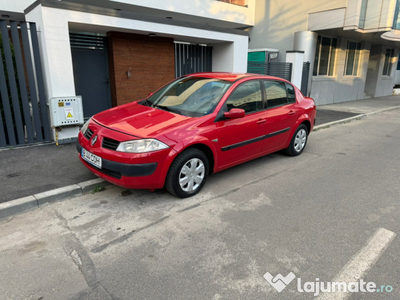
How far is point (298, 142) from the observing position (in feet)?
20.1

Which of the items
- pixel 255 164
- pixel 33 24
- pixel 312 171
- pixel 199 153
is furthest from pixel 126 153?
pixel 33 24

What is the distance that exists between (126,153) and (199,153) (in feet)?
3.29

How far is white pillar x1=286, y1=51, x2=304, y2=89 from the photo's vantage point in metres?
11.5

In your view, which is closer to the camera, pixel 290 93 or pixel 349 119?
pixel 290 93

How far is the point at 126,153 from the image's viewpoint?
3564mm

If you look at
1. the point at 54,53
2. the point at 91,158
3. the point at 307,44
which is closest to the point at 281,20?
the point at 307,44

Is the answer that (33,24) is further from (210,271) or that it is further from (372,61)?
(372,61)

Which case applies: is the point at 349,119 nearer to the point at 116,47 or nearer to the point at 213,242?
the point at 116,47

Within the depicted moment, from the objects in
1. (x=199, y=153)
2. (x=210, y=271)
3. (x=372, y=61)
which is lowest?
(x=210, y=271)

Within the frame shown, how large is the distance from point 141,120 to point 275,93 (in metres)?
2.64

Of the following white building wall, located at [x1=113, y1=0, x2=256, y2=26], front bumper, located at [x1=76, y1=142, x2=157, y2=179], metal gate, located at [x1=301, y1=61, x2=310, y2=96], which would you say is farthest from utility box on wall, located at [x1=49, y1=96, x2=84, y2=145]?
metal gate, located at [x1=301, y1=61, x2=310, y2=96]

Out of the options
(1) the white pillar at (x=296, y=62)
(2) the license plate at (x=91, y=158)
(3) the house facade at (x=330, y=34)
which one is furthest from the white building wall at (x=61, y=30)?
(3) the house facade at (x=330, y=34)

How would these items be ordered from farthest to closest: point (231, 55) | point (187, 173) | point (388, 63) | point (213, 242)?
1. point (388, 63)
2. point (231, 55)
3. point (187, 173)
4. point (213, 242)

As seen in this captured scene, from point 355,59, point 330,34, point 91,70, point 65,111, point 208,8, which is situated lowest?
point 65,111
